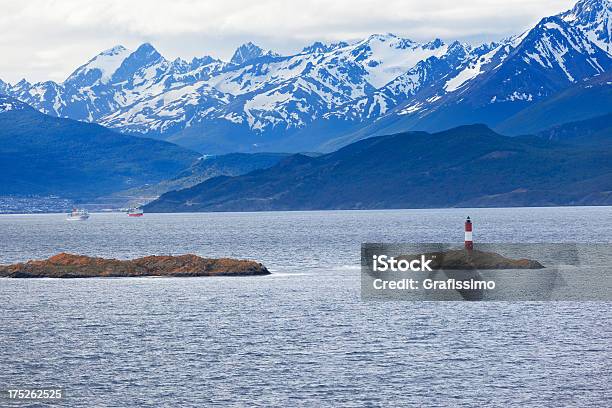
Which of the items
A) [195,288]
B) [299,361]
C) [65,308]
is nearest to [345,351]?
[299,361]

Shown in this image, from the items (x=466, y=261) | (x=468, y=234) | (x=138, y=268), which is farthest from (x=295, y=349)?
(x=138, y=268)

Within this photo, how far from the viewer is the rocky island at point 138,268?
13300 centimetres

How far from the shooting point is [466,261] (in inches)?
4648

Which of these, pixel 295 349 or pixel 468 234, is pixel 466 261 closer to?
pixel 468 234

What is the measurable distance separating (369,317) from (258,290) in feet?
76.4

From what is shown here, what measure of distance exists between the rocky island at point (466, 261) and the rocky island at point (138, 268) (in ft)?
60.5

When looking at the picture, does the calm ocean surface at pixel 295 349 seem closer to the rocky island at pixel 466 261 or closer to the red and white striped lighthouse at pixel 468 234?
the rocky island at pixel 466 261

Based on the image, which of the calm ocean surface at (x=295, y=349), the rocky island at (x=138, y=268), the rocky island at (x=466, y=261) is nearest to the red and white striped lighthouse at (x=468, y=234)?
the rocky island at (x=466, y=261)

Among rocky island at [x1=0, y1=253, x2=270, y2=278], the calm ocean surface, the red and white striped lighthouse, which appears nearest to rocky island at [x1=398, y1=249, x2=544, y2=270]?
the red and white striped lighthouse

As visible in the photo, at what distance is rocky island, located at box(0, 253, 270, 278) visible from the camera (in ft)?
436

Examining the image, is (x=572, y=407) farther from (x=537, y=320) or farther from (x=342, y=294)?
(x=342, y=294)

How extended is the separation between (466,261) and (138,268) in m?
36.5

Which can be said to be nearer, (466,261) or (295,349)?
(295,349)

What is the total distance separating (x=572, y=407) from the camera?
61406 millimetres
